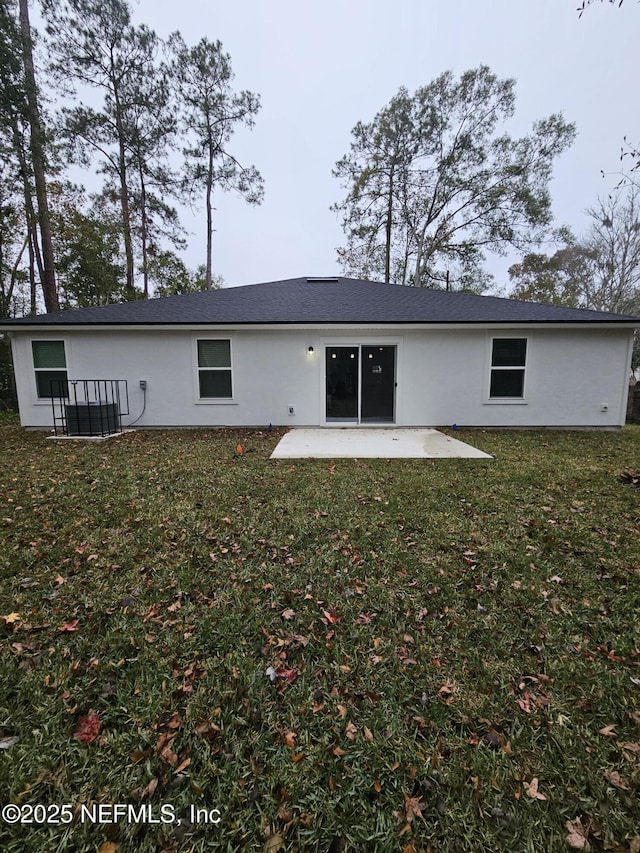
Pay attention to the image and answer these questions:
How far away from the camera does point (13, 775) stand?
138cm

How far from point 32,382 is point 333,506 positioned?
338 inches

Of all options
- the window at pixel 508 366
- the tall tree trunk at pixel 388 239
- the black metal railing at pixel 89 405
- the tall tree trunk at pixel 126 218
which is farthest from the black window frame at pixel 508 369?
the tall tree trunk at pixel 126 218

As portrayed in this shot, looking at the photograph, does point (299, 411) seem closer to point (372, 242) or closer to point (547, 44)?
point (547, 44)

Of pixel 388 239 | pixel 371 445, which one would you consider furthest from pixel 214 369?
pixel 388 239

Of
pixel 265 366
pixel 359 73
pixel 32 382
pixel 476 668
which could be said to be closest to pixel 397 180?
pixel 359 73

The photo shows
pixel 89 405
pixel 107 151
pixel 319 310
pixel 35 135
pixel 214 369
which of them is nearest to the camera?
pixel 89 405

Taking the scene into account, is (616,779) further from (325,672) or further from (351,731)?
(325,672)

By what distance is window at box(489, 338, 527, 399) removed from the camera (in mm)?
8398

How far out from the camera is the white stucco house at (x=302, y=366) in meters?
8.27

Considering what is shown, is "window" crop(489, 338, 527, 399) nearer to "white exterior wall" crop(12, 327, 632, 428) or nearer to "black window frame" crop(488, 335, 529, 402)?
"black window frame" crop(488, 335, 529, 402)

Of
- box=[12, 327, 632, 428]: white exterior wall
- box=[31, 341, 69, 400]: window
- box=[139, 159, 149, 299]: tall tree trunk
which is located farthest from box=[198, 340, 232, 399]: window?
box=[139, 159, 149, 299]: tall tree trunk

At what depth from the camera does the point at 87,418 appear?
7711 mm

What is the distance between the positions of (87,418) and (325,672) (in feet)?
25.8

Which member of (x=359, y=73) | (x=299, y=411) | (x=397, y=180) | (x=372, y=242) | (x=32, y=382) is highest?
(x=359, y=73)
